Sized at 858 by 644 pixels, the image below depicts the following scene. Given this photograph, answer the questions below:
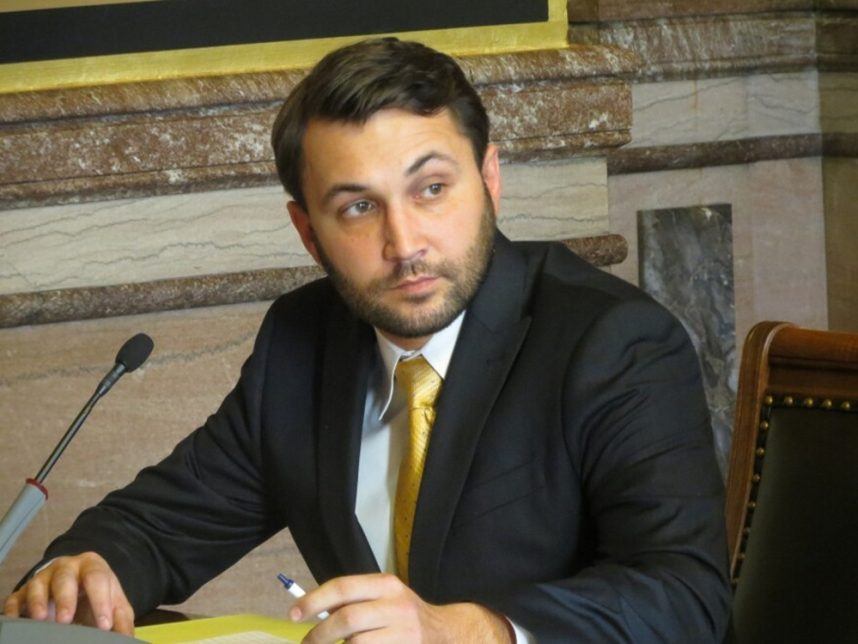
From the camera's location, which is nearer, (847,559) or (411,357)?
(847,559)

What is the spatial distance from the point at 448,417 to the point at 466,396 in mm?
39

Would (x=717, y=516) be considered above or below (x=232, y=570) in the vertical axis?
above

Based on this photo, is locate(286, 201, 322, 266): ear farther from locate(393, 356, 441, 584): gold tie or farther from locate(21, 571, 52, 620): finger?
locate(21, 571, 52, 620): finger

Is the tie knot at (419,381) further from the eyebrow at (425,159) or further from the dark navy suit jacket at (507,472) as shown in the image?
the eyebrow at (425,159)

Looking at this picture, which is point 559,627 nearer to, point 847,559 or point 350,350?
point 847,559

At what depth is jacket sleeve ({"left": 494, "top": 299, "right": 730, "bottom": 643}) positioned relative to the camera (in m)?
1.85

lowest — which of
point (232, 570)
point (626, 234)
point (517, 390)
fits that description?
point (232, 570)

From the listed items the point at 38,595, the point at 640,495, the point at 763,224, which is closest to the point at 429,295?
the point at 640,495

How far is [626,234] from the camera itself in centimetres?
438

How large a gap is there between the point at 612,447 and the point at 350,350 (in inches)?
20.3

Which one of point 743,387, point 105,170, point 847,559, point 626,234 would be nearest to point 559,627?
point 847,559

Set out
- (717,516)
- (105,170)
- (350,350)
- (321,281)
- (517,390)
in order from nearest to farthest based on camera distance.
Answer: (717,516) < (517,390) < (350,350) < (321,281) < (105,170)

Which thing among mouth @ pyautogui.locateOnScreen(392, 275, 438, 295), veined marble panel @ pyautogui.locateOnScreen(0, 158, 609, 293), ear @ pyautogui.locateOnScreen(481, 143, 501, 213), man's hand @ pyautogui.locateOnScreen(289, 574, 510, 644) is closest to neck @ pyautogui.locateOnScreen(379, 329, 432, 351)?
mouth @ pyautogui.locateOnScreen(392, 275, 438, 295)

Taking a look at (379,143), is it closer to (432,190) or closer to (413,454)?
(432,190)
